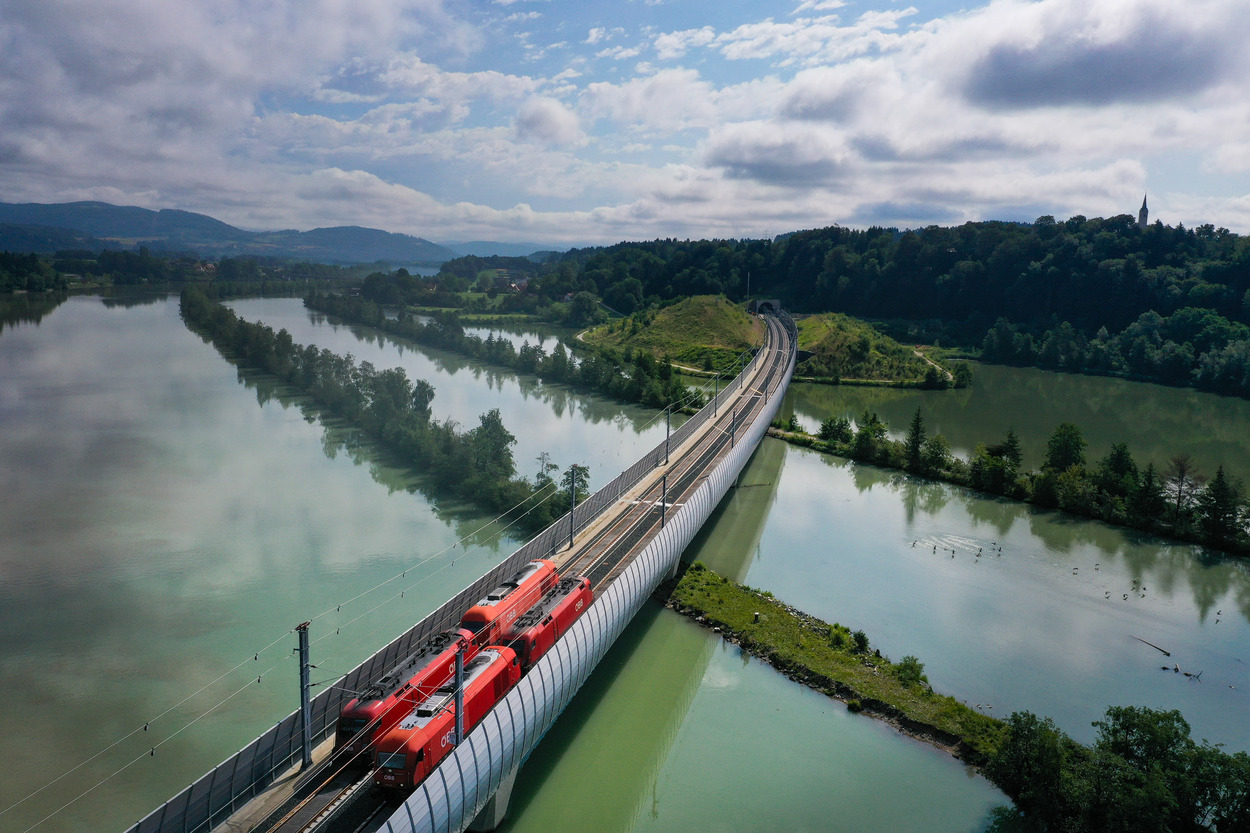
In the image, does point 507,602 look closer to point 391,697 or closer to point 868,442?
point 391,697

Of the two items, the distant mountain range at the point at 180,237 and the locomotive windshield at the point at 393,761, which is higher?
the distant mountain range at the point at 180,237

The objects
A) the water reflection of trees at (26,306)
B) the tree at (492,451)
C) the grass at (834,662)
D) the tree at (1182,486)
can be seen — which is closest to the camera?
the grass at (834,662)

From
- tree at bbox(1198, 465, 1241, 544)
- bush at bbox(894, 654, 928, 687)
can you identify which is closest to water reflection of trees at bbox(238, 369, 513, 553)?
bush at bbox(894, 654, 928, 687)

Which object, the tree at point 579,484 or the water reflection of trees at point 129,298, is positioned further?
the water reflection of trees at point 129,298

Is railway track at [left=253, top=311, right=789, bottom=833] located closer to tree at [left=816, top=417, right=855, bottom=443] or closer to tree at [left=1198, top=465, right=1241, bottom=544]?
tree at [left=816, top=417, right=855, bottom=443]

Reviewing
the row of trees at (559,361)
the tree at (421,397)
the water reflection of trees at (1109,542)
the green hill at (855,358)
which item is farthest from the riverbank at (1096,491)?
the green hill at (855,358)

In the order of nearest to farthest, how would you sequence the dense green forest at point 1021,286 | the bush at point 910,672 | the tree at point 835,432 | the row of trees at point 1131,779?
the row of trees at point 1131,779 < the bush at point 910,672 < the tree at point 835,432 < the dense green forest at point 1021,286

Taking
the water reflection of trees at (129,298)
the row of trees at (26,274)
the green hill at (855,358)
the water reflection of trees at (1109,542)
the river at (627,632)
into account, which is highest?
the row of trees at (26,274)

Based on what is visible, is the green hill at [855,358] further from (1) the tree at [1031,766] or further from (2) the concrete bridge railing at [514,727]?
(1) the tree at [1031,766]
